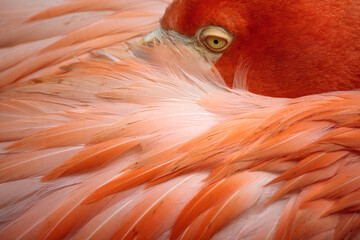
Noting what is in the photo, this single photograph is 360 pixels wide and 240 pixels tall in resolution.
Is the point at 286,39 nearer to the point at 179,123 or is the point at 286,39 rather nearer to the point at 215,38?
the point at 215,38

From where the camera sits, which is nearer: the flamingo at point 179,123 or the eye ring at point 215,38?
the flamingo at point 179,123

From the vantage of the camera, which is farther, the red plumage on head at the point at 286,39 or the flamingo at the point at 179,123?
the red plumage on head at the point at 286,39

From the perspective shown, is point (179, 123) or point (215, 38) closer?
point (179, 123)

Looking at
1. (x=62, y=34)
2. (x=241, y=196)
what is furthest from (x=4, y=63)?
(x=241, y=196)

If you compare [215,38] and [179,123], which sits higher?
[215,38]

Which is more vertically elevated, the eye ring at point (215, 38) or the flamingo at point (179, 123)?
the eye ring at point (215, 38)

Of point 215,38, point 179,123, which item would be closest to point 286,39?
point 215,38
